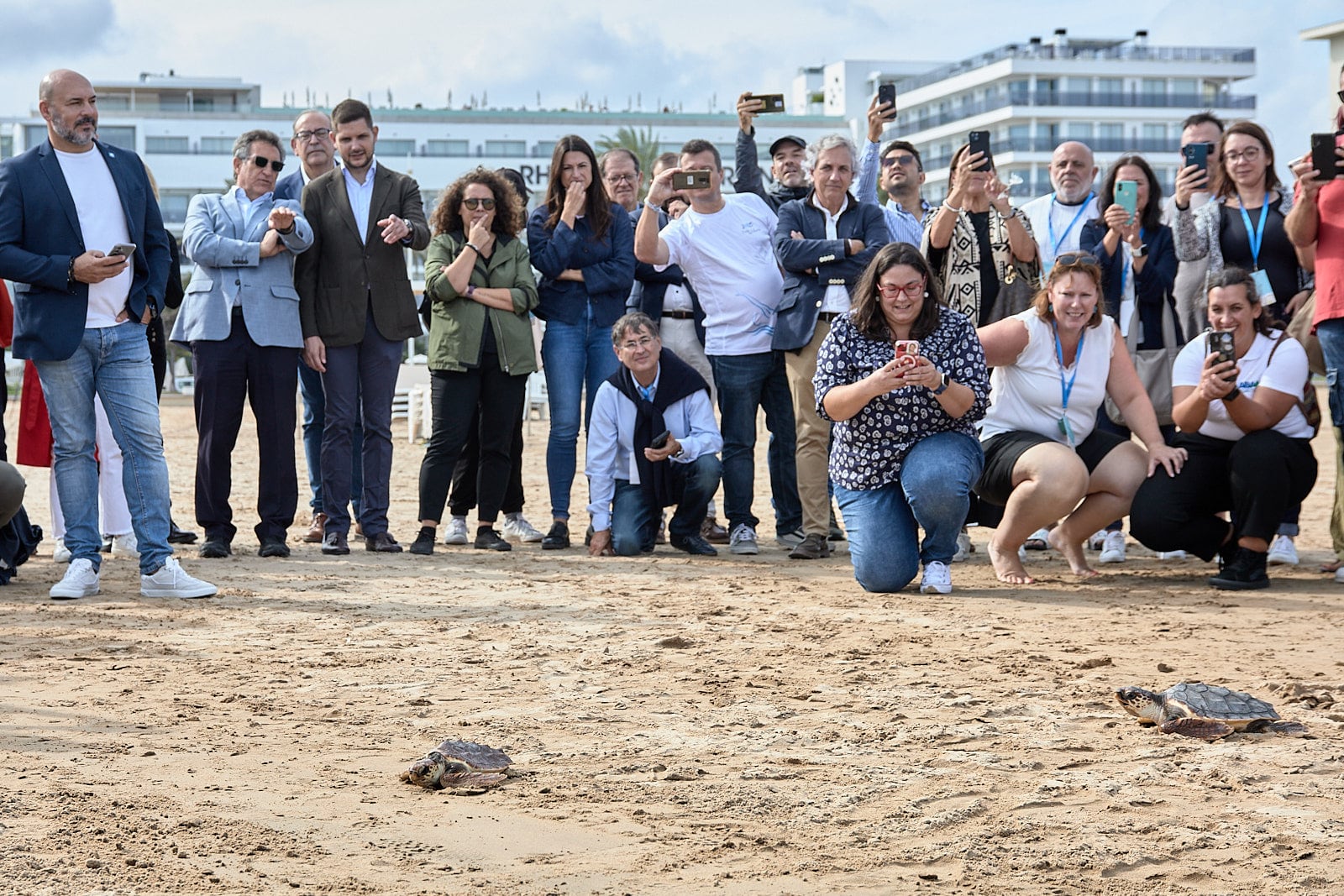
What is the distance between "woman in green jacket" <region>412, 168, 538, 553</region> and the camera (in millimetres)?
8461

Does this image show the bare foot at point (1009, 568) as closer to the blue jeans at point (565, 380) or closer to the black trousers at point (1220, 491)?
the black trousers at point (1220, 491)

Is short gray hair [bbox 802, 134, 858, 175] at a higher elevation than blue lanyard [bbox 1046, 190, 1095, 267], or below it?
higher

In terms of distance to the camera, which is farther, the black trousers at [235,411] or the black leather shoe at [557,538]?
the black leather shoe at [557,538]

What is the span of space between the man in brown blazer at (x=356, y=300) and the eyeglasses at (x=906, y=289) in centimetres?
269

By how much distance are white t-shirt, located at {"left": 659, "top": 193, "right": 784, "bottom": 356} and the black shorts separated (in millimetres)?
1601

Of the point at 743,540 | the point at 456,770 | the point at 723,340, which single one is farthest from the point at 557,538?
the point at 456,770

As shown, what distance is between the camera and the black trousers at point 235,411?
8.03 meters

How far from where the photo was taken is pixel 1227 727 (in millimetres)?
4465

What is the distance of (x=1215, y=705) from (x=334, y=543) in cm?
520

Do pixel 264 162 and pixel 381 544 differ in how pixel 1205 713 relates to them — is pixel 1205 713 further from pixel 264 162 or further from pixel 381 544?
pixel 264 162

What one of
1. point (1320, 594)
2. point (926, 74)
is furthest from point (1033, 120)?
point (1320, 594)

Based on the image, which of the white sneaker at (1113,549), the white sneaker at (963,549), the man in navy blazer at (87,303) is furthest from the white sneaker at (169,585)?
the white sneaker at (1113,549)

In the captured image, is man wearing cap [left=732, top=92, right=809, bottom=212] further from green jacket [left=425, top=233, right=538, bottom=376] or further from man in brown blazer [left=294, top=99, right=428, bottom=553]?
man in brown blazer [left=294, top=99, right=428, bottom=553]

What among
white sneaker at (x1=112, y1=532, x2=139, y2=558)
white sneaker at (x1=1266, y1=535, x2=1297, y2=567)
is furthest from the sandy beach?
white sneaker at (x1=112, y1=532, x2=139, y2=558)
